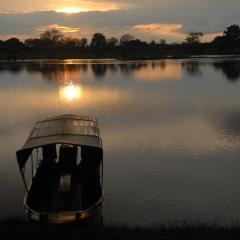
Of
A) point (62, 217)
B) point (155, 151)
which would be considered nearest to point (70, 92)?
point (155, 151)

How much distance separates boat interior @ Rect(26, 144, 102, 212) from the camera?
15.1 m

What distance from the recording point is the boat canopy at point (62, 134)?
15.3m

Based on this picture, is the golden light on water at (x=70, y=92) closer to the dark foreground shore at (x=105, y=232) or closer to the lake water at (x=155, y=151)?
the lake water at (x=155, y=151)

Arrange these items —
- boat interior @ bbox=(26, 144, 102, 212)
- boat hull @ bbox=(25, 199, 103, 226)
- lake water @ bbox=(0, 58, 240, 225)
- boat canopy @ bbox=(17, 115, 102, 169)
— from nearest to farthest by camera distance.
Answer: boat hull @ bbox=(25, 199, 103, 226) → boat interior @ bbox=(26, 144, 102, 212) → boat canopy @ bbox=(17, 115, 102, 169) → lake water @ bbox=(0, 58, 240, 225)

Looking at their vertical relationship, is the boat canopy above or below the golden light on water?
above

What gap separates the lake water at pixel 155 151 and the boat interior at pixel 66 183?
810 millimetres

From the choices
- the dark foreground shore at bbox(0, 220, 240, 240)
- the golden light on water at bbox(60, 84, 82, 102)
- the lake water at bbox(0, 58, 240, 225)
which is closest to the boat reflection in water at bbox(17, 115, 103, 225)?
the lake water at bbox(0, 58, 240, 225)

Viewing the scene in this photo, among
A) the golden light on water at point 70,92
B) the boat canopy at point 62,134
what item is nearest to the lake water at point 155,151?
the golden light on water at point 70,92

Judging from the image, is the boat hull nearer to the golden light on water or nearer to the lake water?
the lake water

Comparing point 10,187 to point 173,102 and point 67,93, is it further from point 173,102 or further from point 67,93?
point 67,93

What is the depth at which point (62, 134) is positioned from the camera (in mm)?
16328

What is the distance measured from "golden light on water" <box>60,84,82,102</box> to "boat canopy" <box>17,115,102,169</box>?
2797cm

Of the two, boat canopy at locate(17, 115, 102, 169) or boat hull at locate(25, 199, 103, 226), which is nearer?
boat hull at locate(25, 199, 103, 226)

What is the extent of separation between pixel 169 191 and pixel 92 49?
6982 inches
